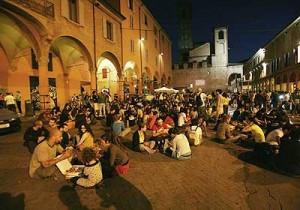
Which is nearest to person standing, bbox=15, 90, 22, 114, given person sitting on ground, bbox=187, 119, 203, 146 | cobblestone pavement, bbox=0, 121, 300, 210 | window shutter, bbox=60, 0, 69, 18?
window shutter, bbox=60, 0, 69, 18

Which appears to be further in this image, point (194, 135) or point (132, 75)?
point (132, 75)

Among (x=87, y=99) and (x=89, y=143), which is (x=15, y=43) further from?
Result: (x=89, y=143)

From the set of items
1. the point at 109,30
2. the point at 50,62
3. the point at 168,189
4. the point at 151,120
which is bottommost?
the point at 168,189

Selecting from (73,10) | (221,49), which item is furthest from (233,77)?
(73,10)

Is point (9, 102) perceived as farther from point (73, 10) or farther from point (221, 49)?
point (221, 49)

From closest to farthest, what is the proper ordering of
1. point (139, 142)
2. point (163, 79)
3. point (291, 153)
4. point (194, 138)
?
point (291, 153)
point (139, 142)
point (194, 138)
point (163, 79)

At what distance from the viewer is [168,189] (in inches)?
238

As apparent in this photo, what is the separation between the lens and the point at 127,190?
606 cm

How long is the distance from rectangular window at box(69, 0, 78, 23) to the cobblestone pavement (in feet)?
41.5

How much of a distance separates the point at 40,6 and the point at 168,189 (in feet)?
42.7

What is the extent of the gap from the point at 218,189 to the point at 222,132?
5062 mm

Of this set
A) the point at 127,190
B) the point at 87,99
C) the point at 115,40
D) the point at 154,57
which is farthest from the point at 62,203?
the point at 154,57

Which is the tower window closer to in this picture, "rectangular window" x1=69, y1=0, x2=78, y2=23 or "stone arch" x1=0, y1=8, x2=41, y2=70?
"rectangular window" x1=69, y1=0, x2=78, y2=23

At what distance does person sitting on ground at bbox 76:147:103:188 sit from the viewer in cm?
586
